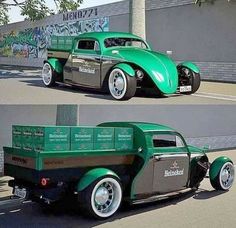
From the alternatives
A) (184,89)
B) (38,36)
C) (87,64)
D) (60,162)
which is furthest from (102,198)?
(38,36)

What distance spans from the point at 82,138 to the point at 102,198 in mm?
926

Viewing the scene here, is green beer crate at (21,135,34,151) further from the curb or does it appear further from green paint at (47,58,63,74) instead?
green paint at (47,58,63,74)

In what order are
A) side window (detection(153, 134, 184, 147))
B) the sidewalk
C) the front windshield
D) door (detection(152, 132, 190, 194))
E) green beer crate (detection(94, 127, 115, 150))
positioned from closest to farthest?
green beer crate (detection(94, 127, 115, 150)), door (detection(152, 132, 190, 194)), side window (detection(153, 134, 184, 147)), the sidewalk, the front windshield

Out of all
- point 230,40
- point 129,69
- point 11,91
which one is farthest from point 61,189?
point 230,40

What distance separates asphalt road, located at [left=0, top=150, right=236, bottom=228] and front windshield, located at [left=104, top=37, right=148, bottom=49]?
162 inches

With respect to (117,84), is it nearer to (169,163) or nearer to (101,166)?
(169,163)

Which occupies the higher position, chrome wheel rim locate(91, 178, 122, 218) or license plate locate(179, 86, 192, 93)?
license plate locate(179, 86, 192, 93)

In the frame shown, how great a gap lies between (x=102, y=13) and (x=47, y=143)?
2182 centimetres

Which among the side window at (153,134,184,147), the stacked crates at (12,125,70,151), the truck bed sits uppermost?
the stacked crates at (12,125,70,151)

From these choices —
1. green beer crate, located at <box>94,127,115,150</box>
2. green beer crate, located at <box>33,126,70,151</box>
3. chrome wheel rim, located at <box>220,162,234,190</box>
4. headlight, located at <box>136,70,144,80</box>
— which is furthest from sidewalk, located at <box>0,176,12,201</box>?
chrome wheel rim, located at <box>220,162,234,190</box>

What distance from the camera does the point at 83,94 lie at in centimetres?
927

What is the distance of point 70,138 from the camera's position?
609cm

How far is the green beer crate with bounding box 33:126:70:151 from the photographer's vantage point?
19.2 ft

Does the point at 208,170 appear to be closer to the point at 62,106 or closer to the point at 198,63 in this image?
the point at 62,106
